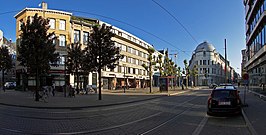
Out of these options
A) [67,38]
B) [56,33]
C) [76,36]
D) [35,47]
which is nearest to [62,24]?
[56,33]

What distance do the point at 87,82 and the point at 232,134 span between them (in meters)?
42.3

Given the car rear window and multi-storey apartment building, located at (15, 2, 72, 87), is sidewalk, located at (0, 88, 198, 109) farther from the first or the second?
multi-storey apartment building, located at (15, 2, 72, 87)

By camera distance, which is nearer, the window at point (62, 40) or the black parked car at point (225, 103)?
the black parked car at point (225, 103)

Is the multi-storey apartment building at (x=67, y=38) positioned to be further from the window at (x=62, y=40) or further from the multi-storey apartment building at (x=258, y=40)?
the multi-storey apartment building at (x=258, y=40)

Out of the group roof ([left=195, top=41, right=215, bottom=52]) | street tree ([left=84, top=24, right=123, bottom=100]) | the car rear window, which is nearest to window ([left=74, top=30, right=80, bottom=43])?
street tree ([left=84, top=24, right=123, bottom=100])

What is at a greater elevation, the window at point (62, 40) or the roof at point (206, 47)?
the roof at point (206, 47)

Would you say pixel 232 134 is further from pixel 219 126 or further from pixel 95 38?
pixel 95 38

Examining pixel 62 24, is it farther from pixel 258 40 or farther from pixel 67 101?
pixel 258 40

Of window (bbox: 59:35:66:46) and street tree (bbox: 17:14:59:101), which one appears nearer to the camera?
street tree (bbox: 17:14:59:101)

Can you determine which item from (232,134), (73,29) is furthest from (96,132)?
(73,29)

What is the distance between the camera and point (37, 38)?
71.5ft

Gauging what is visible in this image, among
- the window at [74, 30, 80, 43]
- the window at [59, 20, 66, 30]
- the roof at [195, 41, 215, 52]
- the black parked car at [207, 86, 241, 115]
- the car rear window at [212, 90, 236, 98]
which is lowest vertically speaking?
the black parked car at [207, 86, 241, 115]

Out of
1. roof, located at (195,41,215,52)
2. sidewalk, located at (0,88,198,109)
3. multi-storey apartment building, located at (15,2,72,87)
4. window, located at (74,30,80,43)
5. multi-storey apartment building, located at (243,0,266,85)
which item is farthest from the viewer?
roof, located at (195,41,215,52)

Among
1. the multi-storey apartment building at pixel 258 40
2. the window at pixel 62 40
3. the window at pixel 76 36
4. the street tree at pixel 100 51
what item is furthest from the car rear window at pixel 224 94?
the window at pixel 76 36
